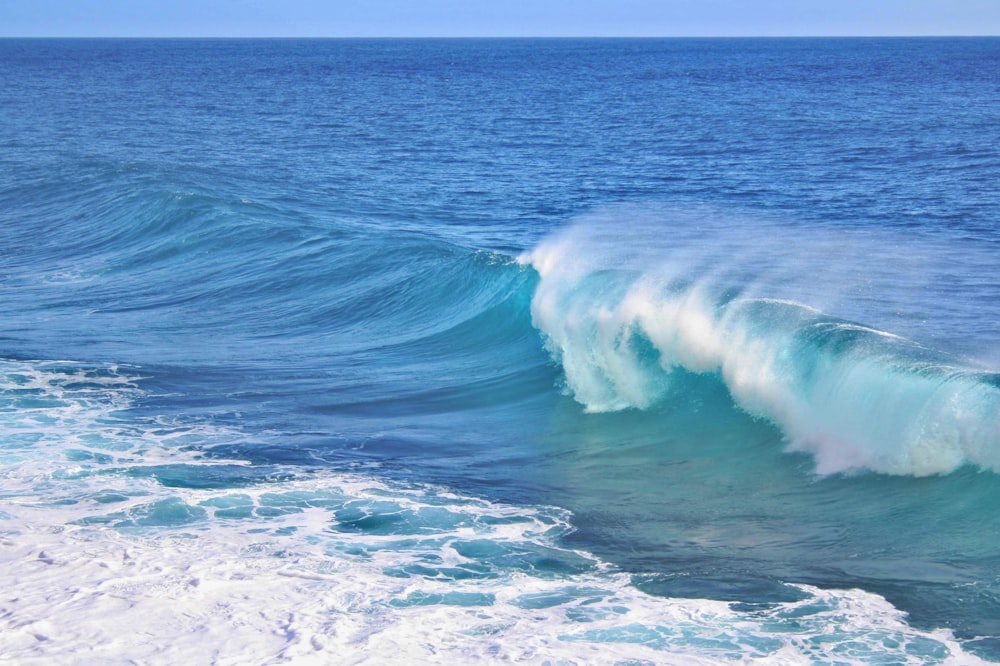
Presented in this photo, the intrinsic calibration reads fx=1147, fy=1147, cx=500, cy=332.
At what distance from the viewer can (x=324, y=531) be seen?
9.85 metres

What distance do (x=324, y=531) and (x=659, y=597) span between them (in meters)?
3.00

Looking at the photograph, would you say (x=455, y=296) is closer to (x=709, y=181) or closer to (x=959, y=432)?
(x=959, y=432)

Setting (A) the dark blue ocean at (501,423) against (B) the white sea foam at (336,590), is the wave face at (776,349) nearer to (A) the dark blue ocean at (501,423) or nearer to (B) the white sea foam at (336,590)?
(A) the dark blue ocean at (501,423)

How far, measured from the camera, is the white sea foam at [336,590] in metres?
7.68

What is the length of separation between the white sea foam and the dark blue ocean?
0.10 ft

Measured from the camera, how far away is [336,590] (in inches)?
340

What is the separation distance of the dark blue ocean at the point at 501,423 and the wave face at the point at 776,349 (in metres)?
0.05

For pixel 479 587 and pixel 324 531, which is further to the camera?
pixel 324 531

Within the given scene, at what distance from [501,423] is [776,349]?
3381 millimetres

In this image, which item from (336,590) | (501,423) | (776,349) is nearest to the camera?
(336,590)

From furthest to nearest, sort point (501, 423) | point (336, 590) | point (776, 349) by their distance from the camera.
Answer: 1. point (501, 423)
2. point (776, 349)
3. point (336, 590)

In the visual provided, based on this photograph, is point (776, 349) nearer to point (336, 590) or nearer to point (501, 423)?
point (501, 423)

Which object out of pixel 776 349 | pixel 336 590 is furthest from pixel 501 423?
pixel 336 590

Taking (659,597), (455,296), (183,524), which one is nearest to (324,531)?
(183,524)
